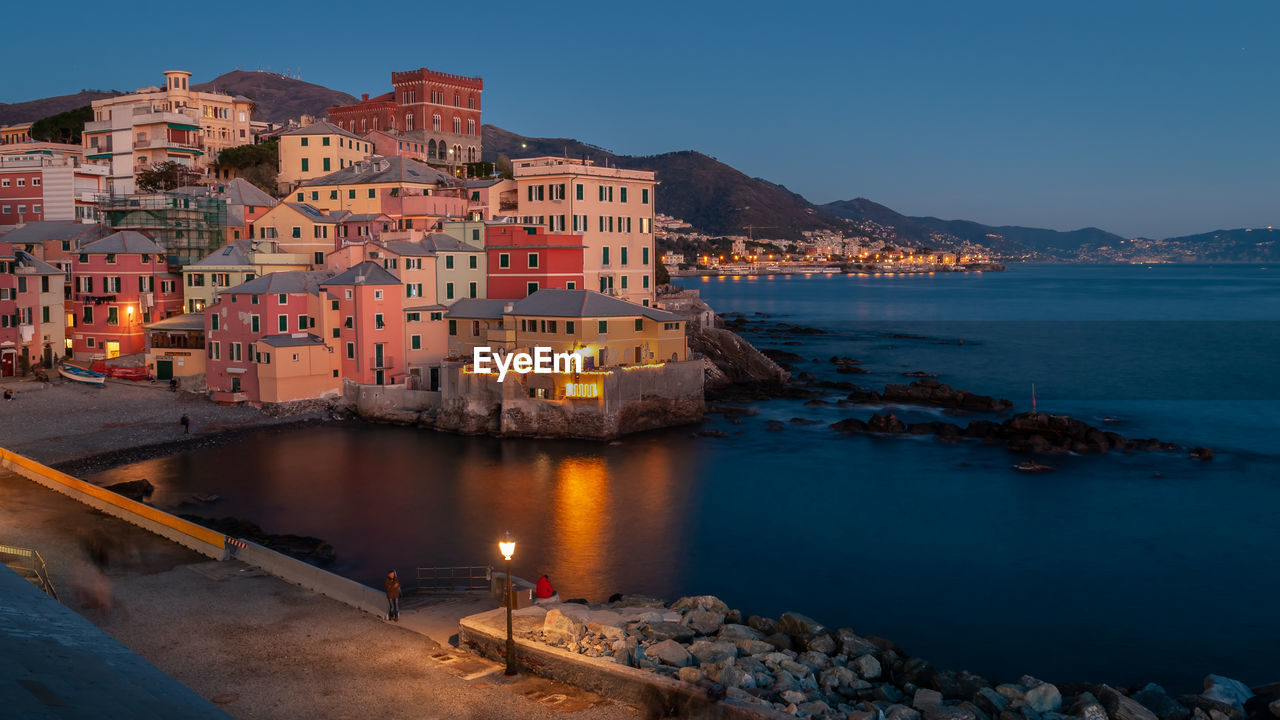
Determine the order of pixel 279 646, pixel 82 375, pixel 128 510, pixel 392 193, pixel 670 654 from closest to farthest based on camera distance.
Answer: pixel 670 654 → pixel 279 646 → pixel 128 510 → pixel 82 375 → pixel 392 193

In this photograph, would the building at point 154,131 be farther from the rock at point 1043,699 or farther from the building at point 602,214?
the rock at point 1043,699

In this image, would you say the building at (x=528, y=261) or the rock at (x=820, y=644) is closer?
the rock at (x=820, y=644)

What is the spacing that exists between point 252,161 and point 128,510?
204 feet

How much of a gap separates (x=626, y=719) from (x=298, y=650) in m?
5.39

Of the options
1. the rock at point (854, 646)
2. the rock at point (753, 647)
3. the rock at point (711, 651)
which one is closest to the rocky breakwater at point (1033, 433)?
the rock at point (854, 646)

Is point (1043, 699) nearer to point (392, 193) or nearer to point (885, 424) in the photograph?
point (885, 424)

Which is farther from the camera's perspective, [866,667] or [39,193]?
[39,193]

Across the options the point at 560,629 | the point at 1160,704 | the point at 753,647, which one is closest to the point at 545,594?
the point at 560,629

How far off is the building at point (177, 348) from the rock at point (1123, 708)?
1660 inches

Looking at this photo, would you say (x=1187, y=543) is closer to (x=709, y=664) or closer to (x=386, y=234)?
(x=709, y=664)

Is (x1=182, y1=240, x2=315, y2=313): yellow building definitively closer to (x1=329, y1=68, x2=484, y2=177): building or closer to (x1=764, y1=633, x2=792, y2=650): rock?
(x1=329, y1=68, x2=484, y2=177): building

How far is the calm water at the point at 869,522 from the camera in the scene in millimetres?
22547

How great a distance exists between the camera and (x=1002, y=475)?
36750 mm

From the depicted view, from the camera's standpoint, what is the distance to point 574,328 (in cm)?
4197
